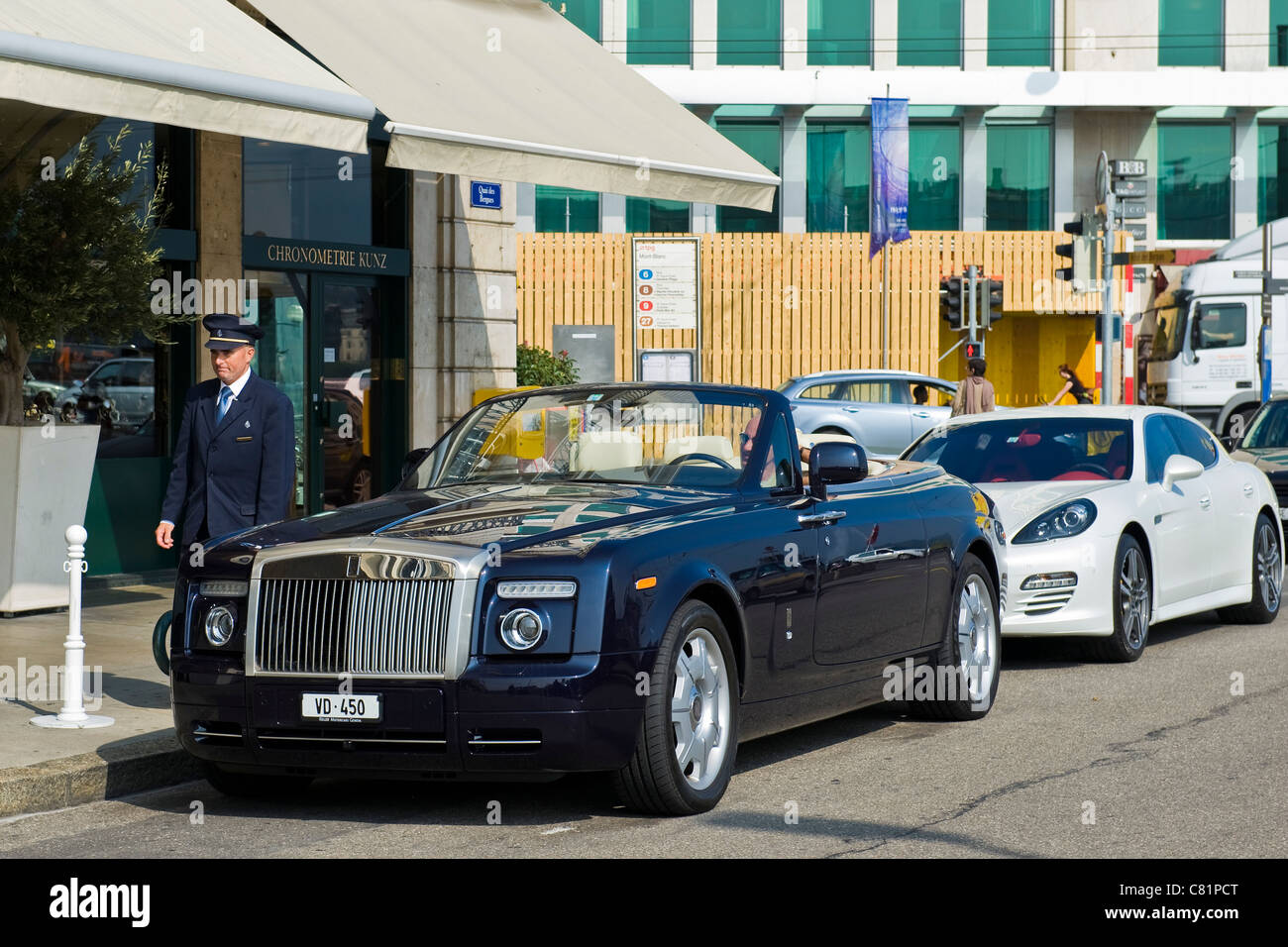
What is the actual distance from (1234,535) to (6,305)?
8082 millimetres

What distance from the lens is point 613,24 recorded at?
124ft

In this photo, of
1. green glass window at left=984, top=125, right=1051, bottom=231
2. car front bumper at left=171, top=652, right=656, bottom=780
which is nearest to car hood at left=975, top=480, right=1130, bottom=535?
car front bumper at left=171, top=652, right=656, bottom=780

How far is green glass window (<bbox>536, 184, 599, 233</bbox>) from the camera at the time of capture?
3784 cm

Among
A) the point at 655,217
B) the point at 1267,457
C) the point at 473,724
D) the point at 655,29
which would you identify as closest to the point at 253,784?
the point at 473,724

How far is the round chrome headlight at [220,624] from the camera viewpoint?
254 inches

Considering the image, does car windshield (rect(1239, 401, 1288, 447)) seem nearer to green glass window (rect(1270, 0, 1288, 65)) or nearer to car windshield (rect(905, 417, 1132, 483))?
car windshield (rect(905, 417, 1132, 483))

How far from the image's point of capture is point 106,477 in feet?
42.4

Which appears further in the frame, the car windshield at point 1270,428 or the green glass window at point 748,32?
the green glass window at point 748,32

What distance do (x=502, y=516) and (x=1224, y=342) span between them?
25.1 meters

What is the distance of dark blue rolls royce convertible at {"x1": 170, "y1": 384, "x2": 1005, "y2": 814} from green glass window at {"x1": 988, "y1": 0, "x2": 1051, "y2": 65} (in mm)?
32324

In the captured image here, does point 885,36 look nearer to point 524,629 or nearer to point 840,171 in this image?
A: point 840,171

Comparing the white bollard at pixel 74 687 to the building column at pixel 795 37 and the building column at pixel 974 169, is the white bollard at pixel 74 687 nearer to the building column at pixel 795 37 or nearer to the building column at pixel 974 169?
the building column at pixel 795 37

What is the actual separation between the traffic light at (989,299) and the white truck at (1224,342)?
3.77 meters

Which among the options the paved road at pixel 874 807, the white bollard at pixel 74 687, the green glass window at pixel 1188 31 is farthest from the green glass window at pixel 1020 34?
the white bollard at pixel 74 687
